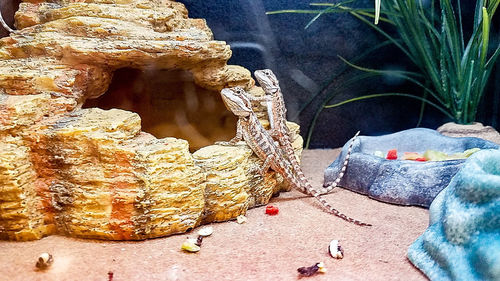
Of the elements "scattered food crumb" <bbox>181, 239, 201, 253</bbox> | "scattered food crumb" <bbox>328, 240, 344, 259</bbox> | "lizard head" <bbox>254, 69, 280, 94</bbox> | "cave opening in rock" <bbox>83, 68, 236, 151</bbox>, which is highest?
"lizard head" <bbox>254, 69, 280, 94</bbox>

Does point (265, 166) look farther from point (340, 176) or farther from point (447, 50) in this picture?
point (447, 50)

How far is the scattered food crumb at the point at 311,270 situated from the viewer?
198 cm

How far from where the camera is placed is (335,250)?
2.22 m

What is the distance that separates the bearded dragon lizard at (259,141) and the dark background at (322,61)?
1.11 m

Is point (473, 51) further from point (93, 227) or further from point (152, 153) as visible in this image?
point (93, 227)

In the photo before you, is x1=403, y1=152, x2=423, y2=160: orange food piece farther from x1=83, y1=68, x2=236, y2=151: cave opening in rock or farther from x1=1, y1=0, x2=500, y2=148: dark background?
x1=83, y1=68, x2=236, y2=151: cave opening in rock

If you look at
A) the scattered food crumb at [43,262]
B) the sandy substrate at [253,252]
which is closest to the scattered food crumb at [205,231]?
the sandy substrate at [253,252]

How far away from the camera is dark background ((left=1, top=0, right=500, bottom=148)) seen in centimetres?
408

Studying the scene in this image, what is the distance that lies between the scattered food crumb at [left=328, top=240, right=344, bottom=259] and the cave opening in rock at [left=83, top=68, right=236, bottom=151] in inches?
67.7

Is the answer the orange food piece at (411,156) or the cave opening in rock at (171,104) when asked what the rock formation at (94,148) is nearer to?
the cave opening in rock at (171,104)

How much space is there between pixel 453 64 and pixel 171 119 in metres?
2.74

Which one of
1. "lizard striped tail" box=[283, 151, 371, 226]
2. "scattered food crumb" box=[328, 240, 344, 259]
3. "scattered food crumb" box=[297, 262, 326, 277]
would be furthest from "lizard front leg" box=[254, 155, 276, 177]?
"scattered food crumb" box=[297, 262, 326, 277]

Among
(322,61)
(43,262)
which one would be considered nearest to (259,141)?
(43,262)

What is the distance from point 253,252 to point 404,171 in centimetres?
141
